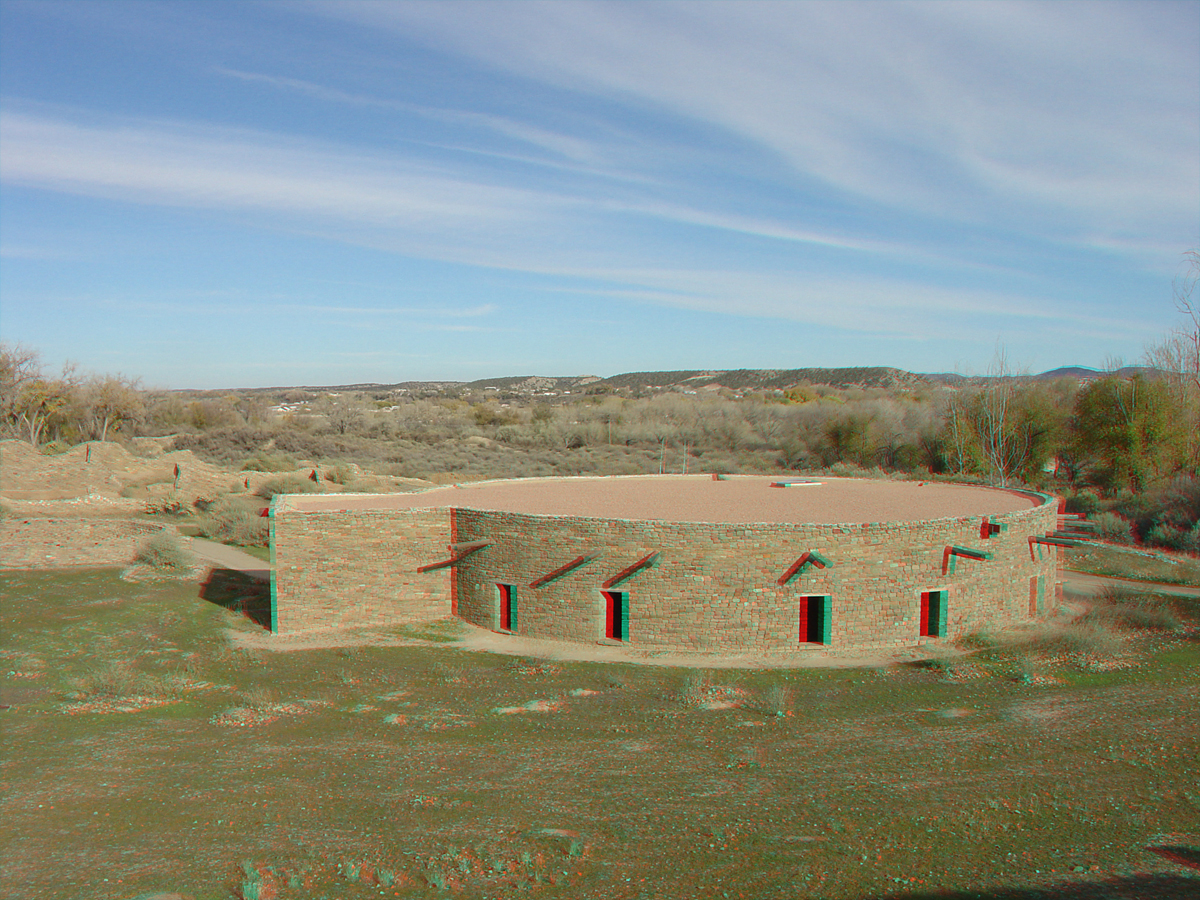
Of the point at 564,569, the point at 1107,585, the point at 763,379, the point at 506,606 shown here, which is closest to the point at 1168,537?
the point at 1107,585

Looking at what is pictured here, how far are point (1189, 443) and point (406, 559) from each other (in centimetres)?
3775

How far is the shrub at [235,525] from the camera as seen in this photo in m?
30.1

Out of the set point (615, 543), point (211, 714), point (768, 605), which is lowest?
point (211, 714)

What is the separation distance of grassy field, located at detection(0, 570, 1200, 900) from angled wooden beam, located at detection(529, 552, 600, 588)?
6.35 feet

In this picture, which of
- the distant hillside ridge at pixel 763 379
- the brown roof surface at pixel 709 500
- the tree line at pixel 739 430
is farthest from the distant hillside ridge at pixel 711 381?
the brown roof surface at pixel 709 500

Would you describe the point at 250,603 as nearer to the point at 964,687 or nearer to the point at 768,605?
the point at 768,605

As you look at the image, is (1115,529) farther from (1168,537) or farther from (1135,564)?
(1135,564)

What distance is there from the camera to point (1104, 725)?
476 inches

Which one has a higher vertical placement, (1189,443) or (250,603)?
(1189,443)

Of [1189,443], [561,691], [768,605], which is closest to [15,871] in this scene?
[561,691]

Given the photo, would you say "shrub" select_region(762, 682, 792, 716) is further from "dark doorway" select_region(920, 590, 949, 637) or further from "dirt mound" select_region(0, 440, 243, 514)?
"dirt mound" select_region(0, 440, 243, 514)

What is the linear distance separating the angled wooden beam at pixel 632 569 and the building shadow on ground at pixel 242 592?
814 centimetres

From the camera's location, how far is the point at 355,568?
18.3 metres

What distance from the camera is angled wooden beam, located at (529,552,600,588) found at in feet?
54.5
